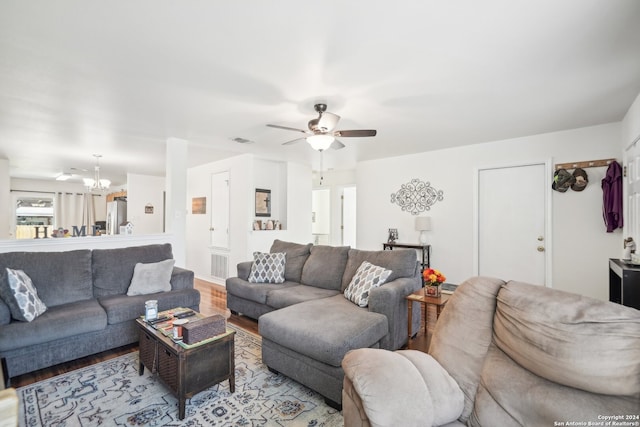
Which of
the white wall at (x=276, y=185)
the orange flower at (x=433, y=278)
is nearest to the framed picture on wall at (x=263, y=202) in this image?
the white wall at (x=276, y=185)

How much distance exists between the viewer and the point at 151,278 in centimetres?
321

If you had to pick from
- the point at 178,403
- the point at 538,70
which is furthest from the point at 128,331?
the point at 538,70

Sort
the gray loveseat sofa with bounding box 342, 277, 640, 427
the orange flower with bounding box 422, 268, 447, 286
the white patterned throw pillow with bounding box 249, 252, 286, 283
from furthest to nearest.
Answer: the white patterned throw pillow with bounding box 249, 252, 286, 283
the orange flower with bounding box 422, 268, 447, 286
the gray loveseat sofa with bounding box 342, 277, 640, 427

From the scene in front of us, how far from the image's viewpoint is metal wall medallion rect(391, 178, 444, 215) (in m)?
5.16

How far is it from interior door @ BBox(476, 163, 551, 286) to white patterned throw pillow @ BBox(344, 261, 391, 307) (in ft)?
8.65

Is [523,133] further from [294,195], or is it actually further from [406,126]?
[294,195]

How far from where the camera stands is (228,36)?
1915 millimetres

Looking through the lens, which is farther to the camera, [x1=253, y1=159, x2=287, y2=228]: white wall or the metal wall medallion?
[x1=253, y1=159, x2=287, y2=228]: white wall

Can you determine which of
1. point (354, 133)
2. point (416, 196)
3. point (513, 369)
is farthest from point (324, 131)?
point (416, 196)

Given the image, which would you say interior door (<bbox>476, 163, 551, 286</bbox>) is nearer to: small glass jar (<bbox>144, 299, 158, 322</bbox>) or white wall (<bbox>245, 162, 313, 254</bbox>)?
white wall (<bbox>245, 162, 313, 254</bbox>)

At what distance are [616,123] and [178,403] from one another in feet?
17.6

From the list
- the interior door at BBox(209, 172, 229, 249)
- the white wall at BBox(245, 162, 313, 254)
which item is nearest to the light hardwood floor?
the interior door at BBox(209, 172, 229, 249)

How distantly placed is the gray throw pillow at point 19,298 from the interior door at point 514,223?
5273 millimetres

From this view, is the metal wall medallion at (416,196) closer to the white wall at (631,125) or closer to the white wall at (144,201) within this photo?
the white wall at (631,125)
